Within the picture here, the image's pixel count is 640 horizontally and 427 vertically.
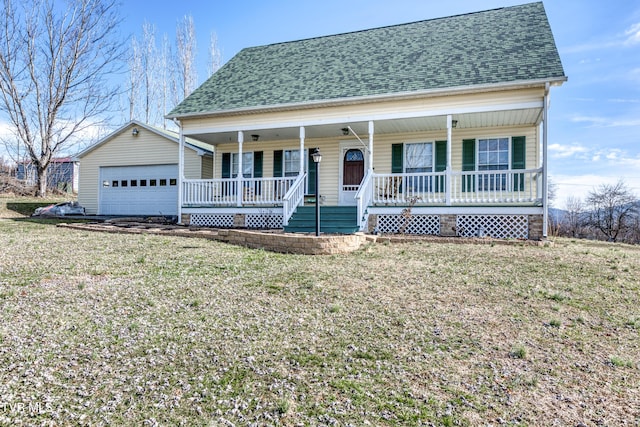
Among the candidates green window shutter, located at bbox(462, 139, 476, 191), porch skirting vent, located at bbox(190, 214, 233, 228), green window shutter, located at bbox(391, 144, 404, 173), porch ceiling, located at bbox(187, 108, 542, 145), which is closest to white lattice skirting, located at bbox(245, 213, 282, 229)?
porch skirting vent, located at bbox(190, 214, 233, 228)

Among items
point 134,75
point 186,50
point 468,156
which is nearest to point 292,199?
point 468,156

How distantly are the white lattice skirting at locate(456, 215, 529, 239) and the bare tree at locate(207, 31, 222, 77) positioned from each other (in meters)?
26.3

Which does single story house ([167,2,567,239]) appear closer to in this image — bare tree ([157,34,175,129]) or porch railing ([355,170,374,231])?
porch railing ([355,170,374,231])

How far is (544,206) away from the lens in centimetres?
970

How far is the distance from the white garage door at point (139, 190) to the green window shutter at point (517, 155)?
40.0 feet

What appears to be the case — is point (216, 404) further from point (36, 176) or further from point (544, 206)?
point (36, 176)

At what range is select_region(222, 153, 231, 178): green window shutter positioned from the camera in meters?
14.7

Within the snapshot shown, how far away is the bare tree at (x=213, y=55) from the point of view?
102 feet

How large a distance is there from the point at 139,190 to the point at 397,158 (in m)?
10.9

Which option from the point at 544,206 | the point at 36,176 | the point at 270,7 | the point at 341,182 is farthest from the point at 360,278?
the point at 36,176

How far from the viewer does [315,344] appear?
3500 mm

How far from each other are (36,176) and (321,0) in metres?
19.6

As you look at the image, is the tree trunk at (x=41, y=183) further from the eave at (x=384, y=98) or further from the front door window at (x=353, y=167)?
the front door window at (x=353, y=167)

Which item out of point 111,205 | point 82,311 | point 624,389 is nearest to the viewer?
point 624,389
